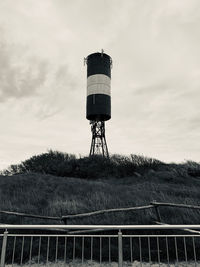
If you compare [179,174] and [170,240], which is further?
[179,174]

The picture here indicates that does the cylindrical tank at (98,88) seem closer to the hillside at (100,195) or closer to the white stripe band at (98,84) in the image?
the white stripe band at (98,84)

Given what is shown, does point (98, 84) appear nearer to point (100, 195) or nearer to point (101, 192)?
point (101, 192)

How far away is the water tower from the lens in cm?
2283

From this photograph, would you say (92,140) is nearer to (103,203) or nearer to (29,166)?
(29,166)

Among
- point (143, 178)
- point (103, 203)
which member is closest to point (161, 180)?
point (143, 178)

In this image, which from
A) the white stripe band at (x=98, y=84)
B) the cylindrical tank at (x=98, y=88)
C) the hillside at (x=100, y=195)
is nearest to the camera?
the hillside at (x=100, y=195)

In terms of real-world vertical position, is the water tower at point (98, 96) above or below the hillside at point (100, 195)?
above

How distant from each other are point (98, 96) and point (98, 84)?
4.06ft

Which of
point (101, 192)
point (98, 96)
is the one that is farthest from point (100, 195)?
point (98, 96)

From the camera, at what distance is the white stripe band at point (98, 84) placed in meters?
23.0

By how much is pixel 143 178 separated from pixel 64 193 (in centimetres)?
761

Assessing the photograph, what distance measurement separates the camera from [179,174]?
19547 millimetres

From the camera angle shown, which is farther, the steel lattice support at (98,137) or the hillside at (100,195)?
the steel lattice support at (98,137)

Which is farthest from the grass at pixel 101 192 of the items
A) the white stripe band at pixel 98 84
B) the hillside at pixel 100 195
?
the white stripe band at pixel 98 84
